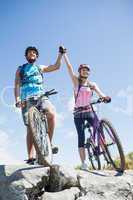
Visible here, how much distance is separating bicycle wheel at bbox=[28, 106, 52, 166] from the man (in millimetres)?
271

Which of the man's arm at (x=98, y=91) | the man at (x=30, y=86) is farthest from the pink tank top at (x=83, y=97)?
the man at (x=30, y=86)

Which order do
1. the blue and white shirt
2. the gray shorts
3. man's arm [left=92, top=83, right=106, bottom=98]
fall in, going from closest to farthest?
1. the gray shorts
2. the blue and white shirt
3. man's arm [left=92, top=83, right=106, bottom=98]

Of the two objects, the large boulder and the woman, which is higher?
the woman

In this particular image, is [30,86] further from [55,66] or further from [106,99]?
[106,99]

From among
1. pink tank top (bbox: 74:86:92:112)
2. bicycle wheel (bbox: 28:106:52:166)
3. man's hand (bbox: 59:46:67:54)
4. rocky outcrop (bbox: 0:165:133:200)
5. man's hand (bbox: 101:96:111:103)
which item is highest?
man's hand (bbox: 59:46:67:54)

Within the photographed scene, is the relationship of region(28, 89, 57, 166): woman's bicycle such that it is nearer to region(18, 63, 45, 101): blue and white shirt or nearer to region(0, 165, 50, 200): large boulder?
region(0, 165, 50, 200): large boulder

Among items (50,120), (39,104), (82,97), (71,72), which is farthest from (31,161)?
(71,72)

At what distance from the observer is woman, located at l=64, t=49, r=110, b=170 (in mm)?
8566

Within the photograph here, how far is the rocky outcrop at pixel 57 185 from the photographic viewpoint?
6812 millimetres

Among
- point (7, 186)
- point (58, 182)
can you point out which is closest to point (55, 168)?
point (58, 182)

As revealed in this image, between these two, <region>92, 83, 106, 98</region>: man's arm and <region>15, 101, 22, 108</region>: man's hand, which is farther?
<region>92, 83, 106, 98</region>: man's arm

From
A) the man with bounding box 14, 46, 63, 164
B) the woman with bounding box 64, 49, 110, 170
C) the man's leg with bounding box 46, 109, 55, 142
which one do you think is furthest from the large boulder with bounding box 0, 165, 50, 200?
the woman with bounding box 64, 49, 110, 170

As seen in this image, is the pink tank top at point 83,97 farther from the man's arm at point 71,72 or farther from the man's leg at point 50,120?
the man's leg at point 50,120

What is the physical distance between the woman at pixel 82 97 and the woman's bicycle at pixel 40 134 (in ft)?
4.34
